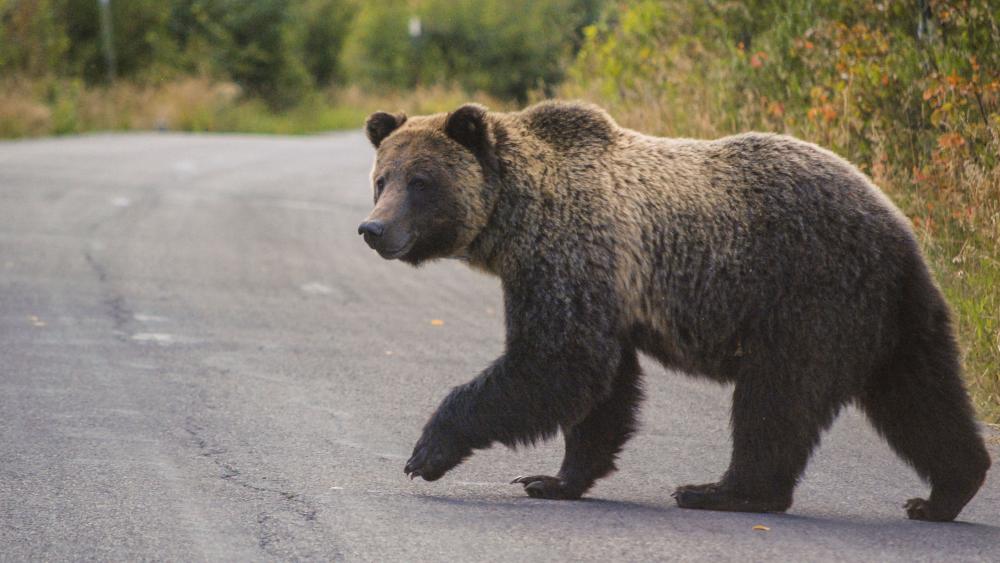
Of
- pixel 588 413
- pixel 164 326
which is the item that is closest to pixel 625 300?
pixel 588 413

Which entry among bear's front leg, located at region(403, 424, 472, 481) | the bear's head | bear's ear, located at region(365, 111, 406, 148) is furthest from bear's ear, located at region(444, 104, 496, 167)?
bear's front leg, located at region(403, 424, 472, 481)

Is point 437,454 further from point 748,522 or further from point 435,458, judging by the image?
point 748,522

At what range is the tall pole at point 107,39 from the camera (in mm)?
36844

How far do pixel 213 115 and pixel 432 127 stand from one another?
30882 millimetres

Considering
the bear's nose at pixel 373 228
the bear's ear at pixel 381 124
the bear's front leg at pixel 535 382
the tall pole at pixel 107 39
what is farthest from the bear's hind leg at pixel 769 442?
the tall pole at pixel 107 39

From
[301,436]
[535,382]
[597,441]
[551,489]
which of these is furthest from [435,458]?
[301,436]

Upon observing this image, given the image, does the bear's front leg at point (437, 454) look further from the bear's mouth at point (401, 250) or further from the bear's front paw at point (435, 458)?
the bear's mouth at point (401, 250)

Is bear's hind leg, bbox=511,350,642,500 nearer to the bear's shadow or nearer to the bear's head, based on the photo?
the bear's shadow

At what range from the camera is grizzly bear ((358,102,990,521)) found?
5781 millimetres

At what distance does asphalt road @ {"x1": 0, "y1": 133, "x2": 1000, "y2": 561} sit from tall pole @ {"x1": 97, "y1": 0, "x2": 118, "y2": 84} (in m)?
23.6

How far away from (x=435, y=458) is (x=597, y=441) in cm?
83

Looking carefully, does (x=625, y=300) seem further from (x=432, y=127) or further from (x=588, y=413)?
(x=432, y=127)

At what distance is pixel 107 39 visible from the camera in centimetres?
3681

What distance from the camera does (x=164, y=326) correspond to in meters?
10.1
